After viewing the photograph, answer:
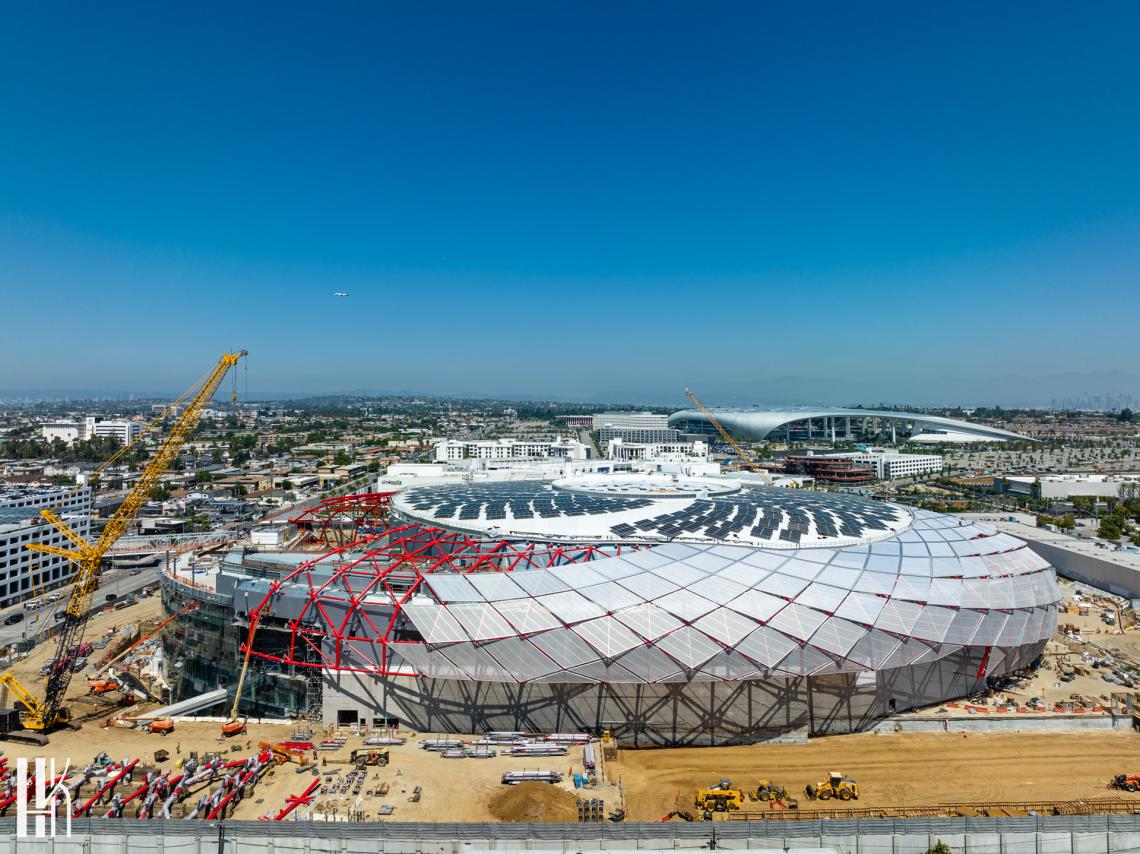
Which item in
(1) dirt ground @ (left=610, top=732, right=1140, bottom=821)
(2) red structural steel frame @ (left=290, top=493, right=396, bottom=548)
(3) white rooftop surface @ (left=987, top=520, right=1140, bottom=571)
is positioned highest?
(2) red structural steel frame @ (left=290, top=493, right=396, bottom=548)

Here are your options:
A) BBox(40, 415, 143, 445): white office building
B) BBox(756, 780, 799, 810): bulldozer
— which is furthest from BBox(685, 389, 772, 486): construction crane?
BBox(40, 415, 143, 445): white office building

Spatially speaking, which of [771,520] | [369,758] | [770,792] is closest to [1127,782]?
[770,792]

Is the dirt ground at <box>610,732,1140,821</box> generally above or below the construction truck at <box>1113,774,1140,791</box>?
below

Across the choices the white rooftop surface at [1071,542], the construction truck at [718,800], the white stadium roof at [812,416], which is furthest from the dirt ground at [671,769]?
the white stadium roof at [812,416]

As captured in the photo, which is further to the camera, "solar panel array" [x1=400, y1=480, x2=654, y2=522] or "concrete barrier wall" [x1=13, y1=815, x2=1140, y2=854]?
"solar panel array" [x1=400, y1=480, x2=654, y2=522]

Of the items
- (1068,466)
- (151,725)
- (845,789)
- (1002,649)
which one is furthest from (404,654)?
(1068,466)

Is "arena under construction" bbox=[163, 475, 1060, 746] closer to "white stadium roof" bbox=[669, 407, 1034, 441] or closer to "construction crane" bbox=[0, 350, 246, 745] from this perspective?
"construction crane" bbox=[0, 350, 246, 745]

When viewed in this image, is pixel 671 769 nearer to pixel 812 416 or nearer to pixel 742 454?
pixel 742 454
